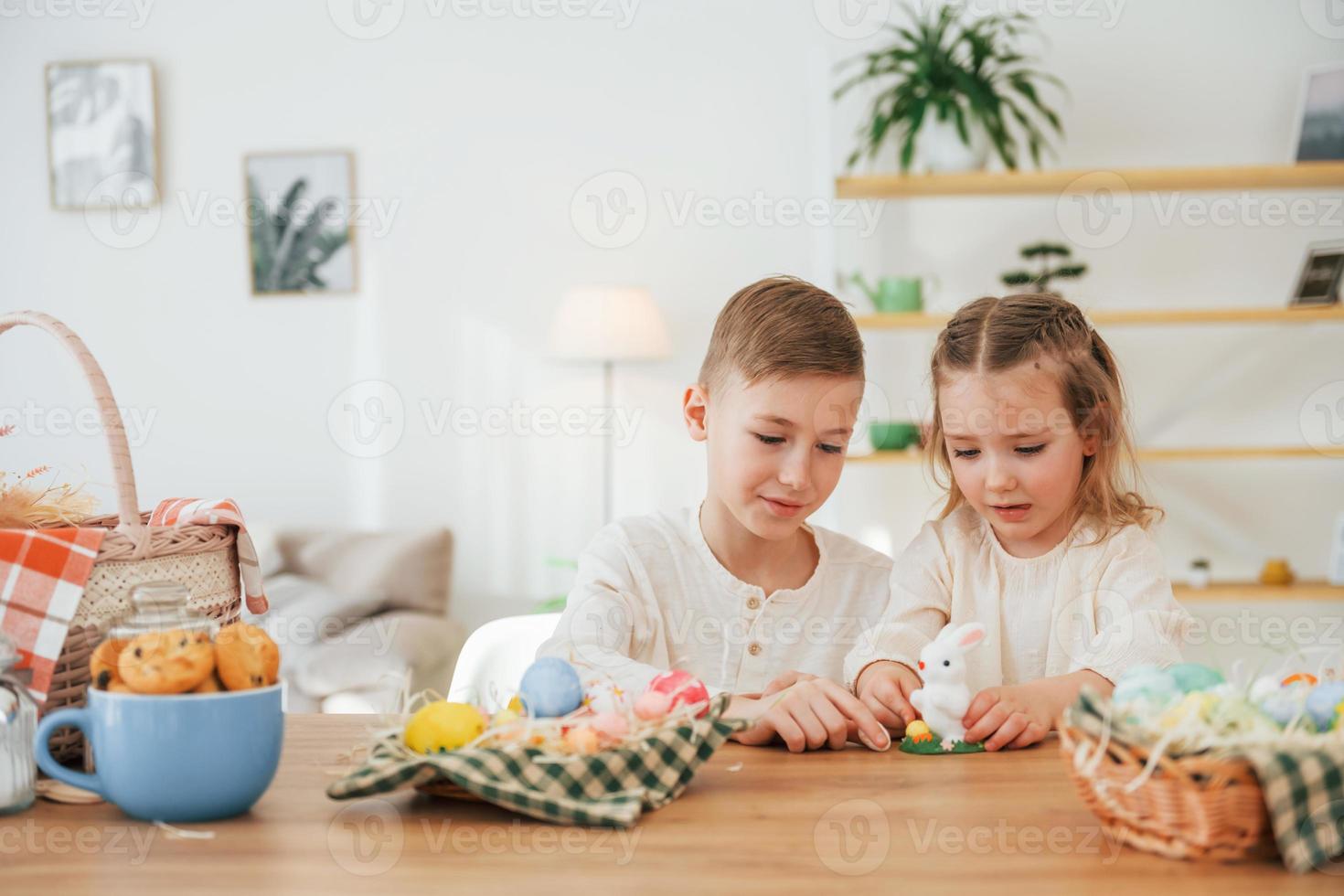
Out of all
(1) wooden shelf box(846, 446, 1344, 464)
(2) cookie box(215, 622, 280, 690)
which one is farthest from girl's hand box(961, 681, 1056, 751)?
(1) wooden shelf box(846, 446, 1344, 464)

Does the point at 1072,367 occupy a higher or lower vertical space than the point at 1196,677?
higher

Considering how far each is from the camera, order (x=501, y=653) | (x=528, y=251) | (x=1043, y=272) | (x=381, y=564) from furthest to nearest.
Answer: (x=528, y=251)
(x=381, y=564)
(x=1043, y=272)
(x=501, y=653)

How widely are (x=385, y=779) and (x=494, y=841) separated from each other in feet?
0.30

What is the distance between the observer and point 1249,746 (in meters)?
0.71

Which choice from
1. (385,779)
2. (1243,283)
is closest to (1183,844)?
(385,779)

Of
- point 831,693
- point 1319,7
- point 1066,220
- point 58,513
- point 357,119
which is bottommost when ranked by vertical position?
point 831,693

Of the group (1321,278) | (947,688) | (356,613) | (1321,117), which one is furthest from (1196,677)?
(1321,117)

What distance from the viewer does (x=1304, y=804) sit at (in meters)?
0.69

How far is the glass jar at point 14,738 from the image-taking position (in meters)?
0.82

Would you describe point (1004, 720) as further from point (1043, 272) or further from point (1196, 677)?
point (1043, 272)

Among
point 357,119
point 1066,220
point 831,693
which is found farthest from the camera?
point 357,119

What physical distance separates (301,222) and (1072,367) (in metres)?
3.24

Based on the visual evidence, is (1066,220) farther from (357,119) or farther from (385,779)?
(385,779)

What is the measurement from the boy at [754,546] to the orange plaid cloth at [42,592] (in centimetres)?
51
